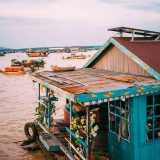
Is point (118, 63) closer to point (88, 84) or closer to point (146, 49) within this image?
point (146, 49)

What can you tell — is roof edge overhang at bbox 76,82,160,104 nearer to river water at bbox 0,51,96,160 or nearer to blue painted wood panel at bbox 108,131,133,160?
blue painted wood panel at bbox 108,131,133,160

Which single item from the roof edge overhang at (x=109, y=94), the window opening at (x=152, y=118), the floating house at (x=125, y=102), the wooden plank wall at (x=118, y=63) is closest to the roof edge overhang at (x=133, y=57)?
the floating house at (x=125, y=102)

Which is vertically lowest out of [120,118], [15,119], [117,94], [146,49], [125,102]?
[15,119]

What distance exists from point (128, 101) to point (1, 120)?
34.7ft

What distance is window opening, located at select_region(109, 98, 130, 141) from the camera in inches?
248

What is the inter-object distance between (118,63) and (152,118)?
288cm

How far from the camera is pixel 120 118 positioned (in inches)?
258

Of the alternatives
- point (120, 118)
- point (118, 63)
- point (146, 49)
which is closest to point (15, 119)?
point (118, 63)

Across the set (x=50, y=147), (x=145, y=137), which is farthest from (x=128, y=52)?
(x=50, y=147)

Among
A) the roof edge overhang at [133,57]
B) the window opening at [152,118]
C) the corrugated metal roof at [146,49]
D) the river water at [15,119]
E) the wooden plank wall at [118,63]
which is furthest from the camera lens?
the river water at [15,119]

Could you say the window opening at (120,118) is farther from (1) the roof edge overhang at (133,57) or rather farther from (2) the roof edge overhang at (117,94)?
(1) the roof edge overhang at (133,57)

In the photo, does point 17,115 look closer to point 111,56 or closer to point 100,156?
point 111,56

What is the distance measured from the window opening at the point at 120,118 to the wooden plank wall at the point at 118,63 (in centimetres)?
143

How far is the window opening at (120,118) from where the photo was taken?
6.31 metres
